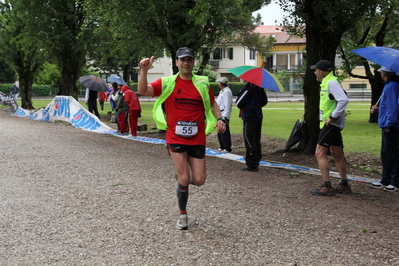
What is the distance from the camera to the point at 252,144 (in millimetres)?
10070

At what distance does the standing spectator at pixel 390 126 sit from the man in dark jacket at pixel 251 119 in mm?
2403

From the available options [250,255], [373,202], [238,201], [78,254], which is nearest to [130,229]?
[78,254]

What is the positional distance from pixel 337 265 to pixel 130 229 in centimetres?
217

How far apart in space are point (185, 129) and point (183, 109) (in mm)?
223

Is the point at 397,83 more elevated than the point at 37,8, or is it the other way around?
the point at 37,8

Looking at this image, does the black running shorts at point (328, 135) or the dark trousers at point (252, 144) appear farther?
the dark trousers at point (252, 144)

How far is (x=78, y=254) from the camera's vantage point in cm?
475

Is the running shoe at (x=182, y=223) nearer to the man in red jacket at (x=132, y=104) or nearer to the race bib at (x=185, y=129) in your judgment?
the race bib at (x=185, y=129)

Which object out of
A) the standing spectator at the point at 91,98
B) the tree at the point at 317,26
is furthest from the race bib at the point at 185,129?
the standing spectator at the point at 91,98

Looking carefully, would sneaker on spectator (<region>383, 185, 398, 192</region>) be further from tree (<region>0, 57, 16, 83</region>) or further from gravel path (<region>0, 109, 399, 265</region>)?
tree (<region>0, 57, 16, 83</region>)

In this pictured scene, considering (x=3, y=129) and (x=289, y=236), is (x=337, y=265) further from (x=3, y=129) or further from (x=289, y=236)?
(x=3, y=129)

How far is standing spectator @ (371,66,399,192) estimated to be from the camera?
8.26 meters

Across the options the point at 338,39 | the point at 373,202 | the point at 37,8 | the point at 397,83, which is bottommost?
the point at 373,202

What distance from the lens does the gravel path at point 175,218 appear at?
4781 mm
